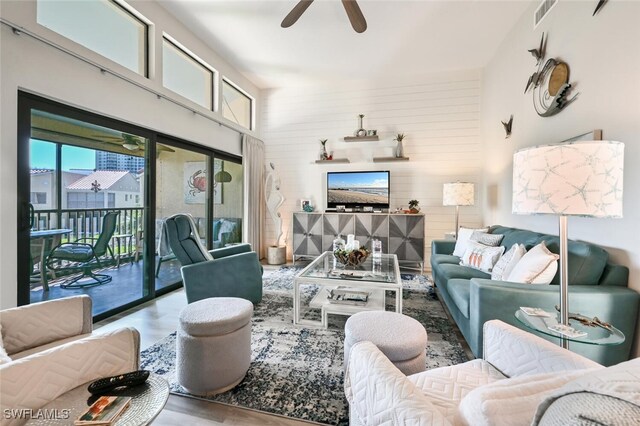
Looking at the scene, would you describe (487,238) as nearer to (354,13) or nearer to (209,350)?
(354,13)

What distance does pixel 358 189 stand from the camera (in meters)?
4.98

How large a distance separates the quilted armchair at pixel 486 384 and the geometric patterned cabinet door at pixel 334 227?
352 centimetres

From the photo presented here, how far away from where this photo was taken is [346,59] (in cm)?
421

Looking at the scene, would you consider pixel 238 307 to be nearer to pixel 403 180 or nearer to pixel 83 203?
pixel 83 203

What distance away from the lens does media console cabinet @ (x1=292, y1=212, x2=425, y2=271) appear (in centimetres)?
447

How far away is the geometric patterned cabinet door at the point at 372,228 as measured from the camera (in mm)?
4598

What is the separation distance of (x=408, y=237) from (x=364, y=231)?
0.73 m

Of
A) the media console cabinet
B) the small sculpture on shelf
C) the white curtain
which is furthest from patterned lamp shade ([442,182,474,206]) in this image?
the white curtain

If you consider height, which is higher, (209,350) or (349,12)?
(349,12)

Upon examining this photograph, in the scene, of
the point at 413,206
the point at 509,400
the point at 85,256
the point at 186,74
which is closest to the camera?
the point at 509,400

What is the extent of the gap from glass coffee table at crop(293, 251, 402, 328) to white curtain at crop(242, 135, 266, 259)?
2.40 m

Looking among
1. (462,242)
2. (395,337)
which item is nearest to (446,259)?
(462,242)

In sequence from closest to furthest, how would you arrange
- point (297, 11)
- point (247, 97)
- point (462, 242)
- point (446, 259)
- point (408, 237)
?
point (297, 11), point (446, 259), point (462, 242), point (408, 237), point (247, 97)

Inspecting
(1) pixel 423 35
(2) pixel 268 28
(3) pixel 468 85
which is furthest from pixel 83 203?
(3) pixel 468 85
